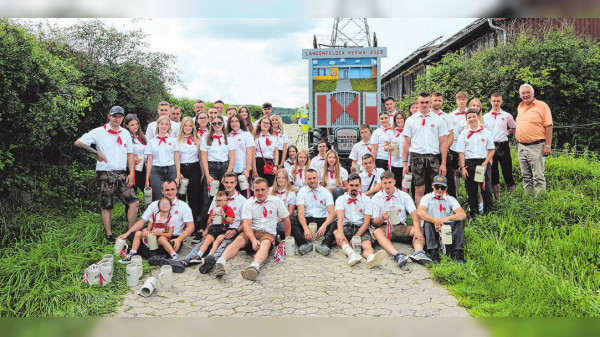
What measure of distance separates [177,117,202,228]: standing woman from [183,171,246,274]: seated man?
1.87 ft

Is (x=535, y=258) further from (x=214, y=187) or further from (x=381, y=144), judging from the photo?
(x=214, y=187)

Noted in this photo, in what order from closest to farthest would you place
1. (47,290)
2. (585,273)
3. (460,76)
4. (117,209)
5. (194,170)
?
(47,290)
(585,273)
(194,170)
(117,209)
(460,76)

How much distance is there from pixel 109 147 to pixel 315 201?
292 cm

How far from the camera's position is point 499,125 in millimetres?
7008

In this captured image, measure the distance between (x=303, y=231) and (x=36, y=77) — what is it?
14.0 ft

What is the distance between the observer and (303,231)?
6.28m

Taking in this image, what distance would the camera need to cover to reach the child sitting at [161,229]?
220 inches

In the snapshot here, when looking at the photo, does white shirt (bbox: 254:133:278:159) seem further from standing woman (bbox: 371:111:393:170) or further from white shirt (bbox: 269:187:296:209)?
standing woman (bbox: 371:111:393:170)

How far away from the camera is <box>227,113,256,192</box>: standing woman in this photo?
6.66 m

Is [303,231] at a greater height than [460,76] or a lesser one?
lesser

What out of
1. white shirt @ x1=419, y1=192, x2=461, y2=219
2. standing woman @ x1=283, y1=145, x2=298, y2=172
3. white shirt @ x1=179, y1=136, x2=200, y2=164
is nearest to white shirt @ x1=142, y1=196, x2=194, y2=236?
white shirt @ x1=179, y1=136, x2=200, y2=164

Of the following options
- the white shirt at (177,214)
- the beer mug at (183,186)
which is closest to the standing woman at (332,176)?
the beer mug at (183,186)

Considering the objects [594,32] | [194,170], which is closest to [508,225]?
[194,170]

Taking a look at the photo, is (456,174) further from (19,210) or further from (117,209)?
(19,210)
